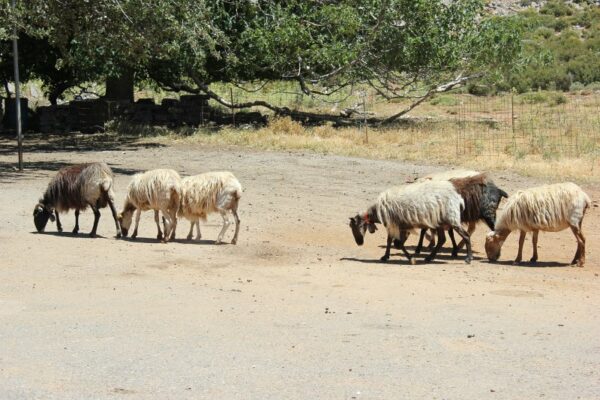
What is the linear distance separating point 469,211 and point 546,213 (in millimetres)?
1193

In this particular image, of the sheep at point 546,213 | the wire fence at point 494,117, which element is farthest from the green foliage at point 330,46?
the sheep at point 546,213

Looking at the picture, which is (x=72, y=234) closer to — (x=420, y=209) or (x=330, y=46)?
(x=420, y=209)

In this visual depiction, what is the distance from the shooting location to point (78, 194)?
1534 centimetres

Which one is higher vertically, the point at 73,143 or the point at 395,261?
the point at 73,143

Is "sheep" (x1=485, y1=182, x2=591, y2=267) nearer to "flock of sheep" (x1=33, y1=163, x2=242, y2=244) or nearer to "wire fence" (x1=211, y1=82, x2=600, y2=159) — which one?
"flock of sheep" (x1=33, y1=163, x2=242, y2=244)

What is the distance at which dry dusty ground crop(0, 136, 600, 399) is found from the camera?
24.8ft

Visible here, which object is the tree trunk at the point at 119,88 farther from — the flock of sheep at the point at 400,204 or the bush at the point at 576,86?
the bush at the point at 576,86

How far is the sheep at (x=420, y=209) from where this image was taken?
14.2 meters

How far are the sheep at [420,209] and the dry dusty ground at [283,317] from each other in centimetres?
53

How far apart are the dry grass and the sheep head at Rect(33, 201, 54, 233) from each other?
11.6m

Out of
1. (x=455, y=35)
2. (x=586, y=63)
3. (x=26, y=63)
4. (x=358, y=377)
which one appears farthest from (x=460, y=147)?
(x=586, y=63)

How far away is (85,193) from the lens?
15305 mm

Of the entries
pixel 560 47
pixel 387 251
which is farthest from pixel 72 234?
pixel 560 47

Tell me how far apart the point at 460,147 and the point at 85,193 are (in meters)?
14.0
